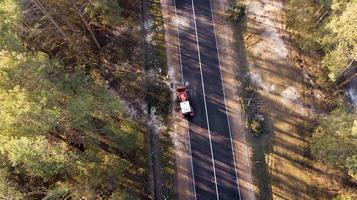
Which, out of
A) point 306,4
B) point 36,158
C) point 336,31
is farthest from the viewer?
point 306,4

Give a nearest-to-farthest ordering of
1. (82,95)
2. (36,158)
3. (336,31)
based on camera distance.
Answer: (36,158) → (82,95) → (336,31)

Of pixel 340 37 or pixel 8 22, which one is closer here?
pixel 8 22

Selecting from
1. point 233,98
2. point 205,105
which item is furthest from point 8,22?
point 233,98

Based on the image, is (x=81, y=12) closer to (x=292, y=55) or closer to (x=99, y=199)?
(x=99, y=199)

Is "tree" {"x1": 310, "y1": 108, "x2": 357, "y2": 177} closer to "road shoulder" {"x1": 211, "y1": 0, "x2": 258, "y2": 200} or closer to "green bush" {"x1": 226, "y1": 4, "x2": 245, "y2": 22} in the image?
"road shoulder" {"x1": 211, "y1": 0, "x2": 258, "y2": 200}

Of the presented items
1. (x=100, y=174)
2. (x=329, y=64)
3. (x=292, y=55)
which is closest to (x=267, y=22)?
(x=292, y=55)

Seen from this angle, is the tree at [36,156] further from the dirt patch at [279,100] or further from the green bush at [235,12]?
the green bush at [235,12]

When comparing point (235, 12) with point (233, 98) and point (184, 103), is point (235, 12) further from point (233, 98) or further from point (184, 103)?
point (184, 103)
